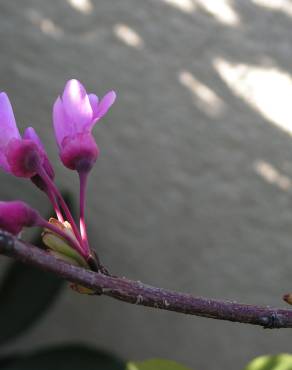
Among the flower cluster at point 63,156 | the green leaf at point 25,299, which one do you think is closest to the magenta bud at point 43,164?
the flower cluster at point 63,156

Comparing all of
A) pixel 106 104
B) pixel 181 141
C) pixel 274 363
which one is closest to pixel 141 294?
pixel 106 104

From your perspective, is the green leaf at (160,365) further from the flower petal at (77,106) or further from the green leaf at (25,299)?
the green leaf at (25,299)

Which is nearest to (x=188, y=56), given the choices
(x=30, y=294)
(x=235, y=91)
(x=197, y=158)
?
(x=235, y=91)

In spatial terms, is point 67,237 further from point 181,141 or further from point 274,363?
point 181,141

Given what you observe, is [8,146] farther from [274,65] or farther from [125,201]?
[125,201]

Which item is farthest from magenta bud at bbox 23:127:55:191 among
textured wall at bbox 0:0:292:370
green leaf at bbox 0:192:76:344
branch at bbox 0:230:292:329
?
green leaf at bbox 0:192:76:344

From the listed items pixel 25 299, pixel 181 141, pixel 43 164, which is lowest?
pixel 25 299
